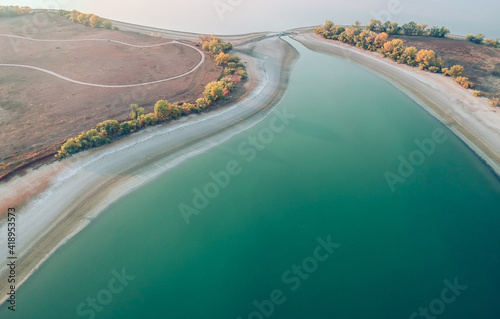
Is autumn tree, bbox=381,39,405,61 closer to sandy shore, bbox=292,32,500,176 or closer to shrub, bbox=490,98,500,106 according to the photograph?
sandy shore, bbox=292,32,500,176

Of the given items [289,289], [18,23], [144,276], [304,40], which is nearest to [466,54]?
[304,40]

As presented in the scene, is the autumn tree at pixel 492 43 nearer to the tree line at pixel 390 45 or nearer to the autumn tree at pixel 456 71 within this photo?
the tree line at pixel 390 45

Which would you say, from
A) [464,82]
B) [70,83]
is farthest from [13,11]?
[464,82]

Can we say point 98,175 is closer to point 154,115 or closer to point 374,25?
point 154,115

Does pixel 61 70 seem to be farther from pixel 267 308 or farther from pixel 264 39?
pixel 267 308

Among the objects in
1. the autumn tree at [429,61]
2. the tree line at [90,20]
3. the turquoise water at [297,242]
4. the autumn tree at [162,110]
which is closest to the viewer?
the turquoise water at [297,242]

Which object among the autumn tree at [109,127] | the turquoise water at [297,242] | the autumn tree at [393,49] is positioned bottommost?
the turquoise water at [297,242]

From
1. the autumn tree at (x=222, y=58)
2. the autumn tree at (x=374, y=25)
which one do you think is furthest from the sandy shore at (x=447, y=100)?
the autumn tree at (x=222, y=58)

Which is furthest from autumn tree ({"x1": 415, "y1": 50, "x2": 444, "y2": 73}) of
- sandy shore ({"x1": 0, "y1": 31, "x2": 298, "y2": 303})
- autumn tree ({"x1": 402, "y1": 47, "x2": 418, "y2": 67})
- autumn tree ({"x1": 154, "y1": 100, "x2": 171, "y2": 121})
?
autumn tree ({"x1": 154, "y1": 100, "x2": 171, "y2": 121})
